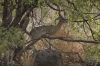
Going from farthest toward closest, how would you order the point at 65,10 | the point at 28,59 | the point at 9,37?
1. the point at 28,59
2. the point at 65,10
3. the point at 9,37

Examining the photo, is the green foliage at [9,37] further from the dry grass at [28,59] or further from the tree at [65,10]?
the dry grass at [28,59]

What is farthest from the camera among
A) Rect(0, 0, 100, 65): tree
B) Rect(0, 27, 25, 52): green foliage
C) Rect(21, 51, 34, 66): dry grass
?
Rect(21, 51, 34, 66): dry grass

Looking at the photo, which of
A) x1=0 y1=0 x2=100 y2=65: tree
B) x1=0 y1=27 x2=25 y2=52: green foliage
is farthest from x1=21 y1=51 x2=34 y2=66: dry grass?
x1=0 y1=27 x2=25 y2=52: green foliage

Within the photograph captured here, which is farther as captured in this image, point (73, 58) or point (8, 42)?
point (73, 58)

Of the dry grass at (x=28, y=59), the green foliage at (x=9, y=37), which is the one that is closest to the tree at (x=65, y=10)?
the green foliage at (x=9, y=37)

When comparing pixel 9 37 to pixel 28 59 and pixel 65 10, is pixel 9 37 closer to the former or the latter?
pixel 65 10

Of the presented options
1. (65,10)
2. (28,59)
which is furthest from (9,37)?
(28,59)

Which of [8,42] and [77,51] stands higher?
[8,42]

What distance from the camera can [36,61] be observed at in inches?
356

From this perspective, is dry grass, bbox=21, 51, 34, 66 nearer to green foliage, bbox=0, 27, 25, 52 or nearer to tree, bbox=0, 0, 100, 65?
tree, bbox=0, 0, 100, 65

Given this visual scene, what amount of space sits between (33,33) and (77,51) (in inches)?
93.8

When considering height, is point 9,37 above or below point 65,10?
below

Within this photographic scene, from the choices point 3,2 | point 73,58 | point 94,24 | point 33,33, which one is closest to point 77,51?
point 73,58

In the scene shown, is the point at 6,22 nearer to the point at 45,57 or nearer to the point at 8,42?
the point at 8,42
